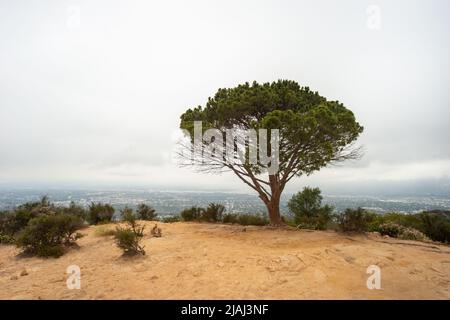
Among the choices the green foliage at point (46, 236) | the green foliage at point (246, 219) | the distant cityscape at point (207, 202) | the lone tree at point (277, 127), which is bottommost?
the distant cityscape at point (207, 202)

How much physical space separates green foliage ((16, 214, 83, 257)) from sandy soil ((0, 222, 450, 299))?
1.34ft

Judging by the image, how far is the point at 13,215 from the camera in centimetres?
1280

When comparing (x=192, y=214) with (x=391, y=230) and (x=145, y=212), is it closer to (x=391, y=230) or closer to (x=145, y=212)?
(x=145, y=212)

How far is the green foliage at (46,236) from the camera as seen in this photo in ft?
27.5

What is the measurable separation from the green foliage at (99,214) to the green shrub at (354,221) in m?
13.2

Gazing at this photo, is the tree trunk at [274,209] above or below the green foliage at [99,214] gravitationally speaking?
above

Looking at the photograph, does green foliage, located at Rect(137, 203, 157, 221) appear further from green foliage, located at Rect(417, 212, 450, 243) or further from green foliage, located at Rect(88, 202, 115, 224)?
green foliage, located at Rect(417, 212, 450, 243)

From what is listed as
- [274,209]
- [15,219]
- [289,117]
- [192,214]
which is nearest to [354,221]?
[274,209]

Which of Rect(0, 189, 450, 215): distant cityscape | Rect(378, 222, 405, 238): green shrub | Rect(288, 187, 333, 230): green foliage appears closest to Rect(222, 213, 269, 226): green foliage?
Rect(0, 189, 450, 215): distant cityscape

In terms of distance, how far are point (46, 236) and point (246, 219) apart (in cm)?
972

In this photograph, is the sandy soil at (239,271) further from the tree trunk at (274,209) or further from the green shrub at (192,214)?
the green shrub at (192,214)

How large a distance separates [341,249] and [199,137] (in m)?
7.63

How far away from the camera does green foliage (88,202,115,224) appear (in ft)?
52.2

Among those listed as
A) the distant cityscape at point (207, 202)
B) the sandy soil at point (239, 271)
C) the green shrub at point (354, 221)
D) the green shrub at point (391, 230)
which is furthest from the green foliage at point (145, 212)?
the green shrub at point (391, 230)
